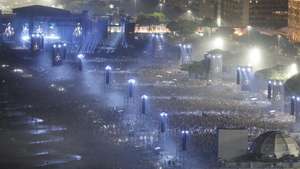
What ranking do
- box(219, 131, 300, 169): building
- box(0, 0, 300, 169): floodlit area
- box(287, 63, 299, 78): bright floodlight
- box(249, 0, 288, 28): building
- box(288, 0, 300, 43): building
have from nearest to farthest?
box(219, 131, 300, 169): building
box(0, 0, 300, 169): floodlit area
box(287, 63, 299, 78): bright floodlight
box(288, 0, 300, 43): building
box(249, 0, 288, 28): building

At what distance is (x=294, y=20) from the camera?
122250 millimetres

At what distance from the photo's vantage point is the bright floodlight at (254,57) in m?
91.1

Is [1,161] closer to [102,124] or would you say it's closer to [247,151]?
[102,124]

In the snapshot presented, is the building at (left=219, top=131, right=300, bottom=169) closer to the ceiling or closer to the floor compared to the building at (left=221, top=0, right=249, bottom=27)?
closer to the floor

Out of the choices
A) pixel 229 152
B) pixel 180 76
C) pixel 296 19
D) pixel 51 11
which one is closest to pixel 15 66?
pixel 180 76

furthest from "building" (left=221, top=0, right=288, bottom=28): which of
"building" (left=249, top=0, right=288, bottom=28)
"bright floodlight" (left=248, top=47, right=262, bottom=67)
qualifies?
"bright floodlight" (left=248, top=47, right=262, bottom=67)

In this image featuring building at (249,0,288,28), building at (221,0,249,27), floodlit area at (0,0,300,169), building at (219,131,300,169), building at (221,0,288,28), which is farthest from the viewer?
building at (221,0,249,27)

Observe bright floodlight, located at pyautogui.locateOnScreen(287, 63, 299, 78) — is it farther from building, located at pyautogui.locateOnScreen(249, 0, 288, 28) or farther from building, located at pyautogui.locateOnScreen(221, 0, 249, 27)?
building, located at pyautogui.locateOnScreen(221, 0, 249, 27)

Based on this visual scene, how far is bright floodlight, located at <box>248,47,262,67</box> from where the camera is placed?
91125mm

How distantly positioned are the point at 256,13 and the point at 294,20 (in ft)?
50.5

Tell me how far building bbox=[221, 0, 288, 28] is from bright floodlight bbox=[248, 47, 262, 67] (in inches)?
1459

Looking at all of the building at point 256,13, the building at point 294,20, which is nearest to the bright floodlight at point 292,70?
the building at point 294,20

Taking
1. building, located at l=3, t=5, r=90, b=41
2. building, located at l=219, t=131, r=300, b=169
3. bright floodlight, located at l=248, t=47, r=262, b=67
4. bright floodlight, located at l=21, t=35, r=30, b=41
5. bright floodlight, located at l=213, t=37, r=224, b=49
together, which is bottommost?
building, located at l=219, t=131, r=300, b=169

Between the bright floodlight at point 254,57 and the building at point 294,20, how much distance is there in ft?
72.0
